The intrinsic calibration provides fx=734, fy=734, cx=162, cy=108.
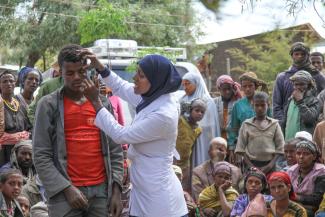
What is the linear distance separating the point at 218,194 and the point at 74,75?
3455 millimetres

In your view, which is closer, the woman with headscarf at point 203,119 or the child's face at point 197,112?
the child's face at point 197,112

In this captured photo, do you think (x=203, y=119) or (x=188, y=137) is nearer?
(x=188, y=137)

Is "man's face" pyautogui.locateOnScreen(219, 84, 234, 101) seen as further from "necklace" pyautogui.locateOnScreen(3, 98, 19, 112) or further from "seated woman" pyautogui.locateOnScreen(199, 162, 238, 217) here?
"necklace" pyautogui.locateOnScreen(3, 98, 19, 112)

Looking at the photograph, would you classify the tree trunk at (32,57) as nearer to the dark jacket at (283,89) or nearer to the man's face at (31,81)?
the man's face at (31,81)

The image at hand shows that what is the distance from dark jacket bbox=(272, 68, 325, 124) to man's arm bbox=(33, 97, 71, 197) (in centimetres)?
481

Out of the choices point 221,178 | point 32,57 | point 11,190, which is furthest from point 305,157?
point 32,57

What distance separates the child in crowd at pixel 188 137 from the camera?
29.3 ft

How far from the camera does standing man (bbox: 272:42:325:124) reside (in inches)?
352

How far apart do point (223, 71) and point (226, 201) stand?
73.4 feet

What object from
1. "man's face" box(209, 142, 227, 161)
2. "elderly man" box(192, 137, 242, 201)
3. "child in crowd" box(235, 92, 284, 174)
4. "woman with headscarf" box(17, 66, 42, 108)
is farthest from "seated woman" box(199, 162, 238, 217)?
"woman with headscarf" box(17, 66, 42, 108)

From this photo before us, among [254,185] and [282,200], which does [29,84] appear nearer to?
[254,185]

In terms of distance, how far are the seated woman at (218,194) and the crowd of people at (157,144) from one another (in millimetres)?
11

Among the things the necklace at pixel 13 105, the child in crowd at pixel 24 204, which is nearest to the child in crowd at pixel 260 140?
the necklace at pixel 13 105

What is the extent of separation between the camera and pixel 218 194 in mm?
7910
